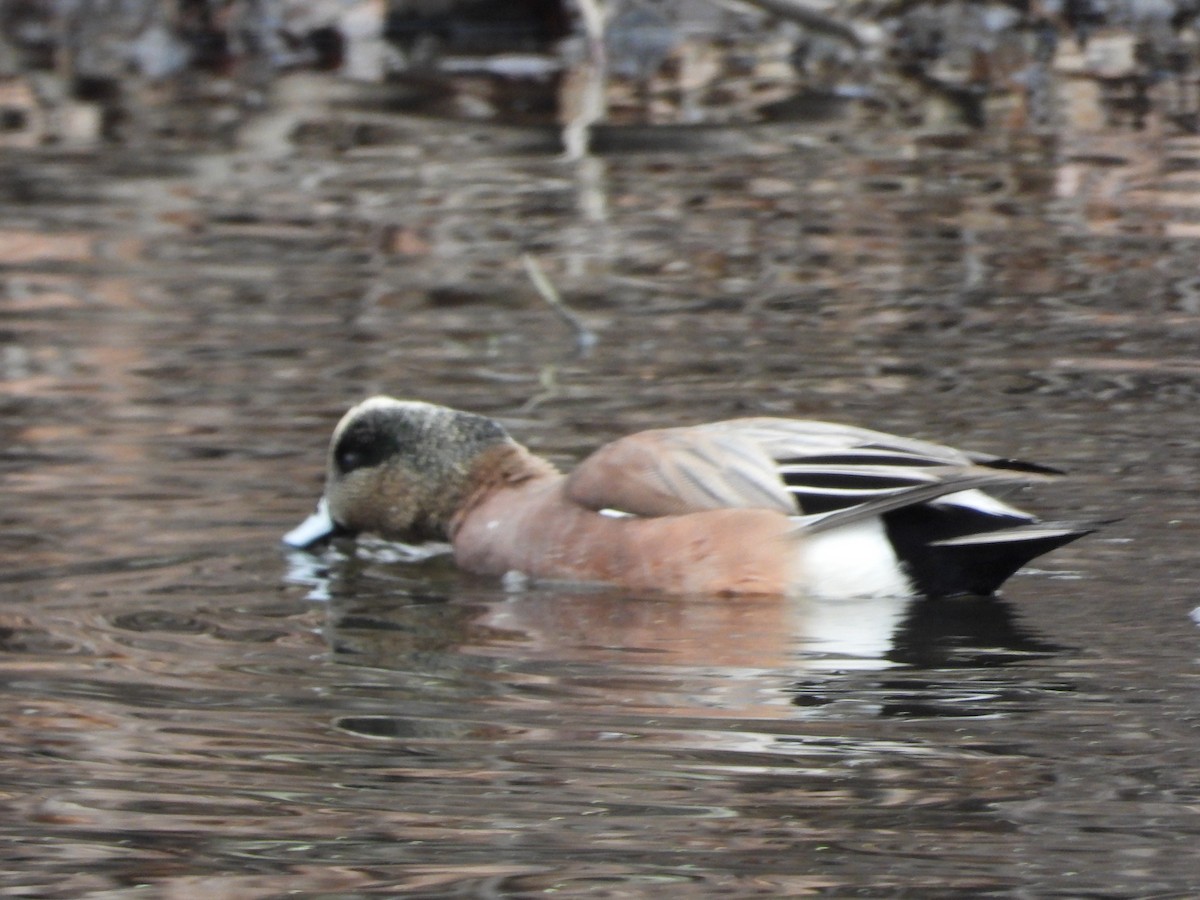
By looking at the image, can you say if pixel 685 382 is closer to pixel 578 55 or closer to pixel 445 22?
pixel 578 55

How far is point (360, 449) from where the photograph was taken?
6410mm

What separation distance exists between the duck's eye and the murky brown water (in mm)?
218

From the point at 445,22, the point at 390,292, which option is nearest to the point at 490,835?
the point at 390,292

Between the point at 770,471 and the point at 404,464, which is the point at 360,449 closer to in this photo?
the point at 404,464

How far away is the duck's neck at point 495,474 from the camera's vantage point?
6309 mm

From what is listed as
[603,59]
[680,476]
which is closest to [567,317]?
[680,476]

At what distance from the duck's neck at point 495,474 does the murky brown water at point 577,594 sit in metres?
0.17

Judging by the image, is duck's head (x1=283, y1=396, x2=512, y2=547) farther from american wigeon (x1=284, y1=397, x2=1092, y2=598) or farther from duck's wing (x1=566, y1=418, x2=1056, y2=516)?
duck's wing (x1=566, y1=418, x2=1056, y2=516)

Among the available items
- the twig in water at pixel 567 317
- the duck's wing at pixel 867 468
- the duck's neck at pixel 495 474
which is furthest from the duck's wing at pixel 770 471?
the twig in water at pixel 567 317

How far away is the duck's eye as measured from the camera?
6.38 m

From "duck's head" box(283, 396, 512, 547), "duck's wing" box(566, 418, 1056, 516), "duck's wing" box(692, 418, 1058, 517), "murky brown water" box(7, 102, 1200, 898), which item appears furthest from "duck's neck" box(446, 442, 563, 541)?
"duck's wing" box(692, 418, 1058, 517)

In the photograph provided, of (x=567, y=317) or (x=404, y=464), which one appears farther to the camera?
(x=567, y=317)

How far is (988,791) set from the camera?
3.84 metres

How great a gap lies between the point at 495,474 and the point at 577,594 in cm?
73
